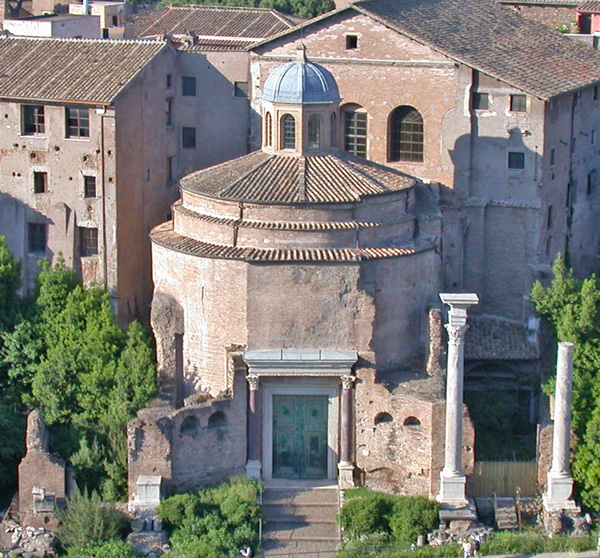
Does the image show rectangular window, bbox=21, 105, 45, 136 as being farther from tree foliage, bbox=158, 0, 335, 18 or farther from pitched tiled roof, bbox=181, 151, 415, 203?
tree foliage, bbox=158, 0, 335, 18

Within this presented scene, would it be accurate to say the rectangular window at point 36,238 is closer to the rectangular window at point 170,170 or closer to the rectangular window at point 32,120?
the rectangular window at point 32,120

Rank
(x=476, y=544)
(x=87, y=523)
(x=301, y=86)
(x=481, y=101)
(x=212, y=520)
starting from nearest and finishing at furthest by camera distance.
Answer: (x=87, y=523), (x=476, y=544), (x=212, y=520), (x=301, y=86), (x=481, y=101)

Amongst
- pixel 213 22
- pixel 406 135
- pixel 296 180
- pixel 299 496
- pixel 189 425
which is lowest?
pixel 299 496

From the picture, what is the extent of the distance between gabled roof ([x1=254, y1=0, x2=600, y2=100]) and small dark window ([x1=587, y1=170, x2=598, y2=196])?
3.39m

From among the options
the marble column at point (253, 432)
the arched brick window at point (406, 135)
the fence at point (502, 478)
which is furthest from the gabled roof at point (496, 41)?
the marble column at point (253, 432)

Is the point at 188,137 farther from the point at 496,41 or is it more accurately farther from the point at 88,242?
the point at 496,41

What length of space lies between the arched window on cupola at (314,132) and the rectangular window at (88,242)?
7.46 meters

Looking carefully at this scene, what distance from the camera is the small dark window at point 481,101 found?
4675 centimetres

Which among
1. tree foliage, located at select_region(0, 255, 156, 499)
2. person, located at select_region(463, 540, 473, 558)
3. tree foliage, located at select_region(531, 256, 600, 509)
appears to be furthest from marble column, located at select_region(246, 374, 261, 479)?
tree foliage, located at select_region(531, 256, 600, 509)

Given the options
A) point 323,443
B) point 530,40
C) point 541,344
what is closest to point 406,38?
point 530,40

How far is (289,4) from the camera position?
87.7 m

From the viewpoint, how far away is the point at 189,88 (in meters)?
49.8

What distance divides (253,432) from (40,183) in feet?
36.7

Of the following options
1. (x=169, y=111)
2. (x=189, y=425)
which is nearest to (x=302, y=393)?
(x=189, y=425)
